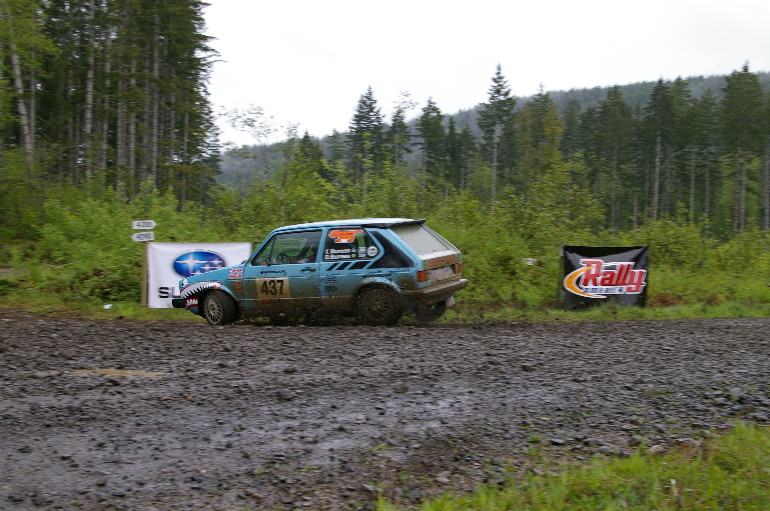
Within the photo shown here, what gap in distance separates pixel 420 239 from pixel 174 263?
20.8 feet

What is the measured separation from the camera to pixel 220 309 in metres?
10.5

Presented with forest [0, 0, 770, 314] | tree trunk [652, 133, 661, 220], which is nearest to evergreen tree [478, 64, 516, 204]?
forest [0, 0, 770, 314]

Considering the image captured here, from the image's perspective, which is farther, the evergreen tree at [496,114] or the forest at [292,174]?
the evergreen tree at [496,114]

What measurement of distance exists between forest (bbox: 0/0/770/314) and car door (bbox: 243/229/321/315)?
472cm

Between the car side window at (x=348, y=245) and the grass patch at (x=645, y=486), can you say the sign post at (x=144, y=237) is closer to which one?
the car side window at (x=348, y=245)

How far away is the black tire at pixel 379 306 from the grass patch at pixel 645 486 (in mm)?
5751

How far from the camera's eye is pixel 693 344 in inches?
308

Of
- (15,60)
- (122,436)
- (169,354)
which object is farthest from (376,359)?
(15,60)

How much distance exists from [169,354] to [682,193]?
74.3 metres

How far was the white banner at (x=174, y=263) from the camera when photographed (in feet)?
43.3

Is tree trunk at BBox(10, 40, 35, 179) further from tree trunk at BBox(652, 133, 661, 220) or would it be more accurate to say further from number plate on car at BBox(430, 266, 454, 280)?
tree trunk at BBox(652, 133, 661, 220)

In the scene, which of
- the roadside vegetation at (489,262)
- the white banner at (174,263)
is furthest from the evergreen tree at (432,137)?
the white banner at (174,263)

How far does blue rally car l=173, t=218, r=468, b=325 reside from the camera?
368 inches

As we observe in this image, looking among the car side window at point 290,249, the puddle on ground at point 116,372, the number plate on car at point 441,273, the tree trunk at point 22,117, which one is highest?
the tree trunk at point 22,117
